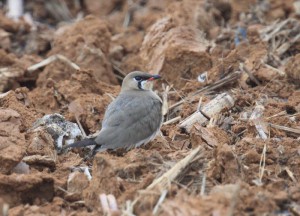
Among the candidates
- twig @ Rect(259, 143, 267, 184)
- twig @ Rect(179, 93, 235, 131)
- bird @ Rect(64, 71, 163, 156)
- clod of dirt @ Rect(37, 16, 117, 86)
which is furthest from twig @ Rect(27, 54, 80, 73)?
twig @ Rect(259, 143, 267, 184)

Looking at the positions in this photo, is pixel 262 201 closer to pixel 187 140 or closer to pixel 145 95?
pixel 187 140

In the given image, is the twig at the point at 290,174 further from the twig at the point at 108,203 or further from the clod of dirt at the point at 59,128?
the clod of dirt at the point at 59,128

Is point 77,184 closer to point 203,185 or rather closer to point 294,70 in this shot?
point 203,185

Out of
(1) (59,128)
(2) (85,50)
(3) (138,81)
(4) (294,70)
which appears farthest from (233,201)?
(2) (85,50)

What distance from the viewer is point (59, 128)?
6.82 metres

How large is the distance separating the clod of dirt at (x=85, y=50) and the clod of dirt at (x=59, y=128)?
5.72 ft

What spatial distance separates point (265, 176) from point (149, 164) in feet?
3.05

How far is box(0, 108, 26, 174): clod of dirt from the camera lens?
5.68 meters

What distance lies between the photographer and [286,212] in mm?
4945

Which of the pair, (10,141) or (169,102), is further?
(169,102)

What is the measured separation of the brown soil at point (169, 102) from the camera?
17.3 ft

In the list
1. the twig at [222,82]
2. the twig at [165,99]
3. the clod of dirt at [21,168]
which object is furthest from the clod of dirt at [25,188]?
the twig at [222,82]

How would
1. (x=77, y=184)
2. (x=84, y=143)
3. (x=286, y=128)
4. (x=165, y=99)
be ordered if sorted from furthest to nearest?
(x=165, y=99) → (x=286, y=128) → (x=84, y=143) → (x=77, y=184)

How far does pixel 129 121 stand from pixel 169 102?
55.5 inches
